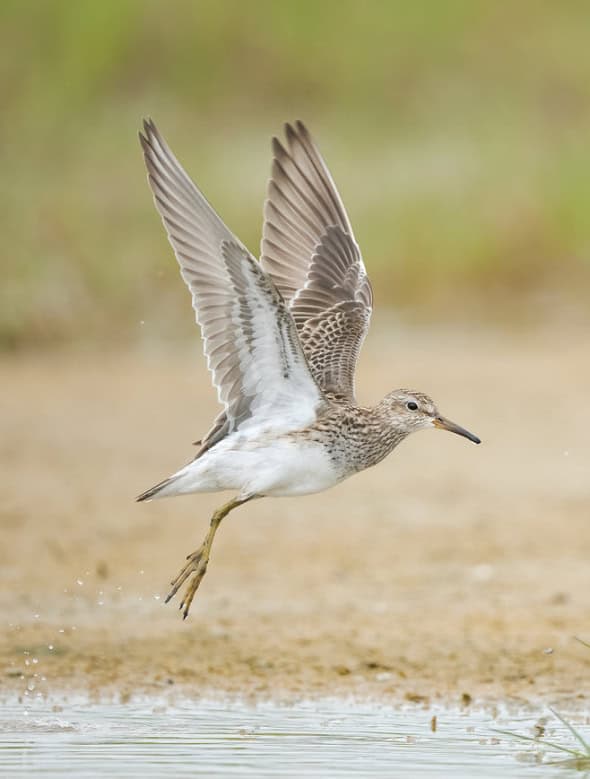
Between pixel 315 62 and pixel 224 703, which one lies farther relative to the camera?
pixel 315 62

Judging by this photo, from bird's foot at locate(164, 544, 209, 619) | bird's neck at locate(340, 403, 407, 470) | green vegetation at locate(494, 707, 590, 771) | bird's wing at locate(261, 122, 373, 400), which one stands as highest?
bird's wing at locate(261, 122, 373, 400)

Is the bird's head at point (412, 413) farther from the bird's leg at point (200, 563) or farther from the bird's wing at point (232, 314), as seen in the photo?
the bird's leg at point (200, 563)

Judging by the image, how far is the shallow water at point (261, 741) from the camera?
6.14m

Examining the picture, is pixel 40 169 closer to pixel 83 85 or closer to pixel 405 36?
pixel 83 85

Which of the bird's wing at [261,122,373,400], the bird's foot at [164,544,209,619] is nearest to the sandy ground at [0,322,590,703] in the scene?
the bird's foot at [164,544,209,619]

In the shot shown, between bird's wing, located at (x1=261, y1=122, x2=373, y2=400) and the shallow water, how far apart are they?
1.69 metres

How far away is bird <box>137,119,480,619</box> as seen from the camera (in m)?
6.30

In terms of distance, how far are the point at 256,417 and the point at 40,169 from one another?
9492 millimetres

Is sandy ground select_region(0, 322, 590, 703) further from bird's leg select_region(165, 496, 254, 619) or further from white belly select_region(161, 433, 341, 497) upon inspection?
white belly select_region(161, 433, 341, 497)

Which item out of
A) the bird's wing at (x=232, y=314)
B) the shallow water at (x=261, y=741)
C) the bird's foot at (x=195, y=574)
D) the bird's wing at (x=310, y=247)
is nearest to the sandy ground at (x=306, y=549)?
the shallow water at (x=261, y=741)

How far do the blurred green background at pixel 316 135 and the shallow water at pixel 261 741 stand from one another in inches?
277

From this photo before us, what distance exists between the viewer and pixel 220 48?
1909 cm

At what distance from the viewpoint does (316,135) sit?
59.2 ft

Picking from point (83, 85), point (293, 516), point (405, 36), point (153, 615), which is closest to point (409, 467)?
point (293, 516)
